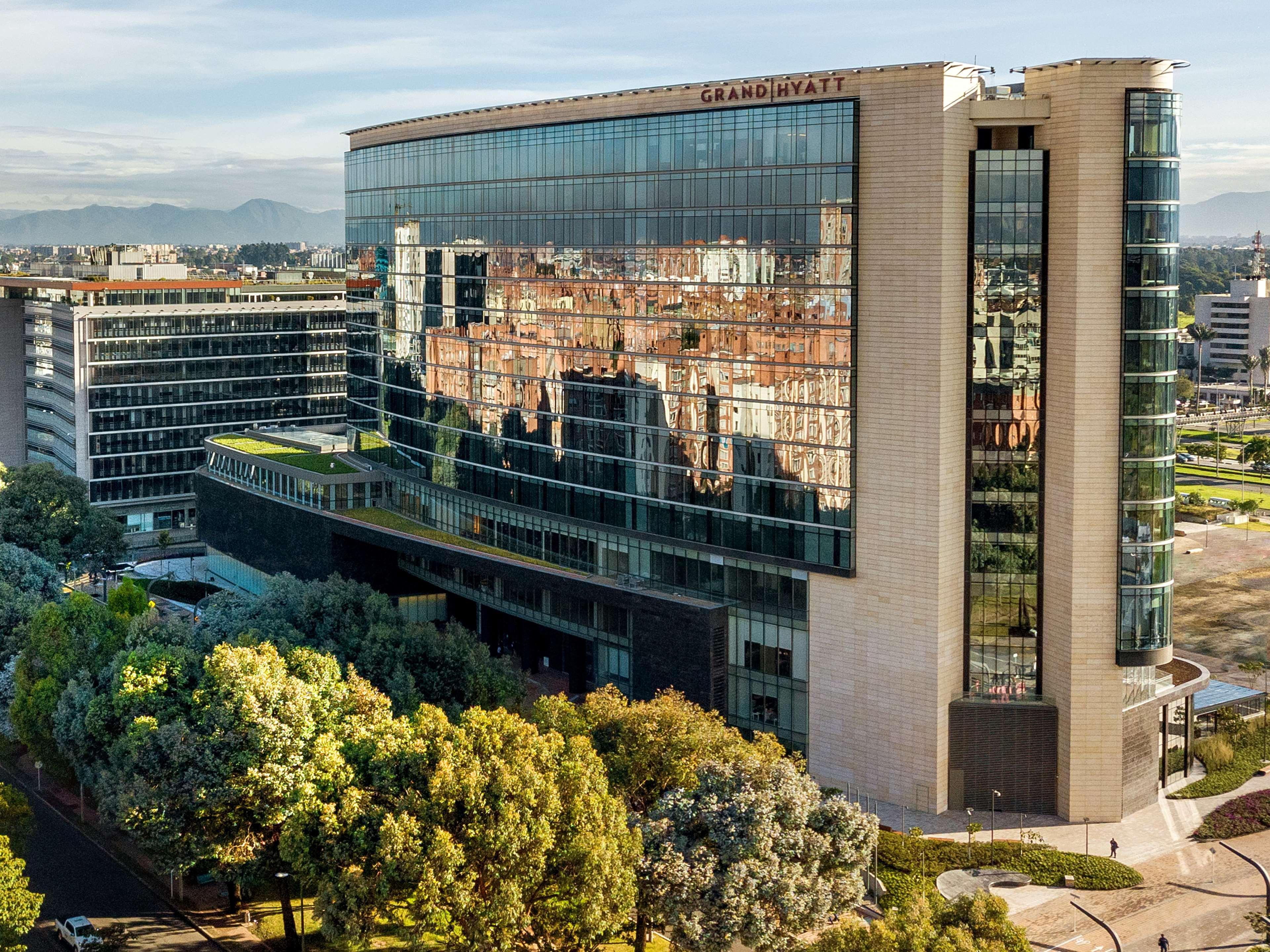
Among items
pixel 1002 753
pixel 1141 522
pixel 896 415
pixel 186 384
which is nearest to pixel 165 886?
pixel 1002 753

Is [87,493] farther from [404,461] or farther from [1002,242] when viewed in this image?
[1002,242]

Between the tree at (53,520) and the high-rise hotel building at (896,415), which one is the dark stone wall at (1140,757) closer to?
the high-rise hotel building at (896,415)

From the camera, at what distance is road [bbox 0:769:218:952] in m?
73.6

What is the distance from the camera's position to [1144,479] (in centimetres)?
8144

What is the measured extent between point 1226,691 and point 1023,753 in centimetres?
2645

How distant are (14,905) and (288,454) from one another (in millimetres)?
78988

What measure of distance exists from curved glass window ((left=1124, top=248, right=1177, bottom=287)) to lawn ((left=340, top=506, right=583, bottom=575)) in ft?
143

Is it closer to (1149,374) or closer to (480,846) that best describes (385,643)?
(480,846)

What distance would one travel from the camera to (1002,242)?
81.9 metres

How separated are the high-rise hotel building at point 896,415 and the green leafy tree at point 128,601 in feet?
108

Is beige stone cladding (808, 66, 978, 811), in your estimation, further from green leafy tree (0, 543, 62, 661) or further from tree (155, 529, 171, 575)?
tree (155, 529, 171, 575)

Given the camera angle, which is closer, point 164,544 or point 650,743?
point 650,743

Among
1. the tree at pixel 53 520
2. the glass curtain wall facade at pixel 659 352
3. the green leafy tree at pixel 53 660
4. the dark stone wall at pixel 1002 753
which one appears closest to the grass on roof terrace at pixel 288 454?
the tree at pixel 53 520

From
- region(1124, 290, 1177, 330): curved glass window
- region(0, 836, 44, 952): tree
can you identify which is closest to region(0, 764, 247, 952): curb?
region(0, 836, 44, 952): tree
